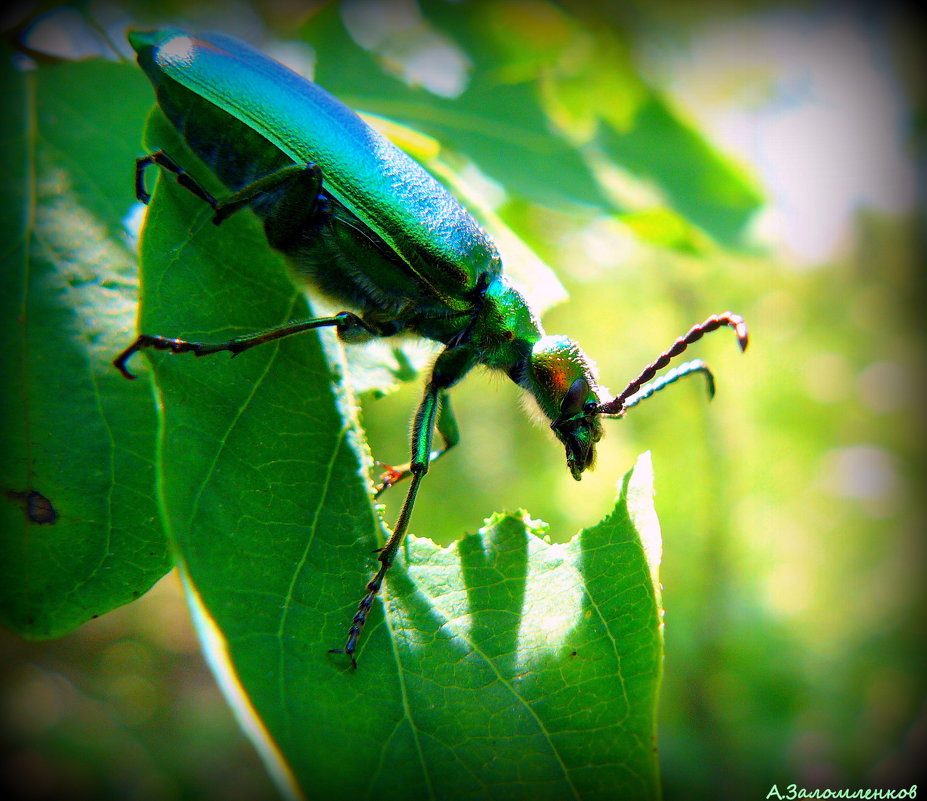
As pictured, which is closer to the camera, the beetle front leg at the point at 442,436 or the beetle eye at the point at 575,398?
the beetle eye at the point at 575,398

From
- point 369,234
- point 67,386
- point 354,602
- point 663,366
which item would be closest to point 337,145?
point 369,234

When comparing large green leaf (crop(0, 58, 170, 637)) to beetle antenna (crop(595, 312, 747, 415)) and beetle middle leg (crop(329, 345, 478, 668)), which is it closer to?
beetle middle leg (crop(329, 345, 478, 668))

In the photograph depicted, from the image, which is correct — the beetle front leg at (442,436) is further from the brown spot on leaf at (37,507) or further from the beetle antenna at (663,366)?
the brown spot on leaf at (37,507)

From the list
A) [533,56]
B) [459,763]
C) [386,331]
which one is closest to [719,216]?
[533,56]

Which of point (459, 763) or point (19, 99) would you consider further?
point (19, 99)

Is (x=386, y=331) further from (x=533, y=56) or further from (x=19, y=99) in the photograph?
(x=533, y=56)

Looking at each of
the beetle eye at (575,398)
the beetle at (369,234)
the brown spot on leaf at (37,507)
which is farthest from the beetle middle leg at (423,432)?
the brown spot on leaf at (37,507)

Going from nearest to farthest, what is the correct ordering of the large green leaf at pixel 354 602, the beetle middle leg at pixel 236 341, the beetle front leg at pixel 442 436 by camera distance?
the large green leaf at pixel 354 602, the beetle middle leg at pixel 236 341, the beetle front leg at pixel 442 436
